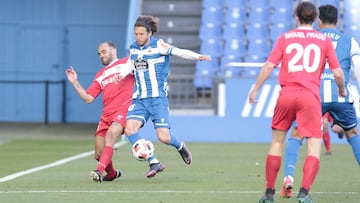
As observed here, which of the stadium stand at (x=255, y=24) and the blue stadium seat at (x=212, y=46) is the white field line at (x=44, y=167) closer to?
the blue stadium seat at (x=212, y=46)

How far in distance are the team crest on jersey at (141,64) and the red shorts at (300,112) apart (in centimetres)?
305

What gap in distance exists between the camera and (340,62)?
429 inches

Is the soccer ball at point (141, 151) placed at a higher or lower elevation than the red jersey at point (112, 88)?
lower

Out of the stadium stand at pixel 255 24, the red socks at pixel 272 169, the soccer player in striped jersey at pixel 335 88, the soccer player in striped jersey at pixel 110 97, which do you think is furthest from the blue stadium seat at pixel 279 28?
the red socks at pixel 272 169

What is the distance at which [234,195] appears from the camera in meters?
10.1

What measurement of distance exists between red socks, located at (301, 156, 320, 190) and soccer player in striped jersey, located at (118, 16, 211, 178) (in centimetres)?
312

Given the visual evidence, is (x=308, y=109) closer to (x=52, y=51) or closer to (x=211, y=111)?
(x=211, y=111)

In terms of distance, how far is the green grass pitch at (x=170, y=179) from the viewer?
9914mm

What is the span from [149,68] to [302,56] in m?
3.21

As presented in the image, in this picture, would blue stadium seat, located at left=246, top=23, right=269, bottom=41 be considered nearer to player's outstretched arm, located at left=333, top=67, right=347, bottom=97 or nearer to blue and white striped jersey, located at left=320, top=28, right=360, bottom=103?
blue and white striped jersey, located at left=320, top=28, right=360, bottom=103

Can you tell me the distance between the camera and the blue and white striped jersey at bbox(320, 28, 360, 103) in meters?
10.6

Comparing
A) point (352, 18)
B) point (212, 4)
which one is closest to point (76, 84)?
point (212, 4)

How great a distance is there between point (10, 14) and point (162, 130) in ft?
61.9

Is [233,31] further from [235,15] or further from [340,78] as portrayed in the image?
[340,78]
